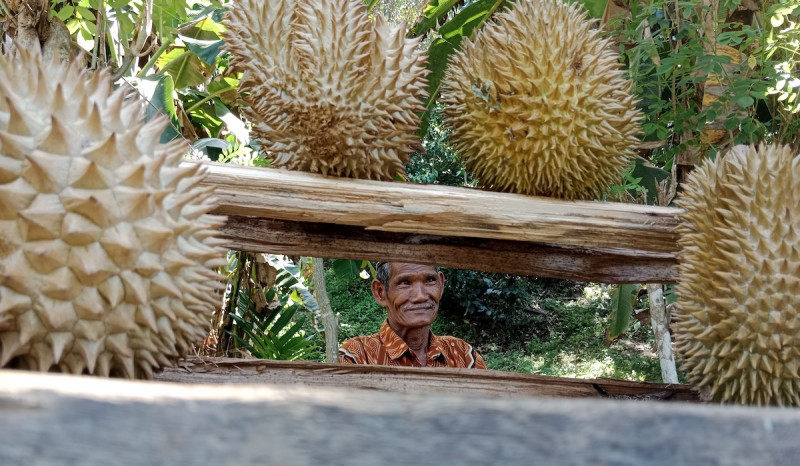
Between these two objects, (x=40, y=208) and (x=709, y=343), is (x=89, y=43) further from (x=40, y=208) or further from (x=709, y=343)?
(x=709, y=343)

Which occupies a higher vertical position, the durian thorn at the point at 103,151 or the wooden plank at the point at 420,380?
the durian thorn at the point at 103,151

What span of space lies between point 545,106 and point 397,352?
1.52 m

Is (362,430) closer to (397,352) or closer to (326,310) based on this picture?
(397,352)

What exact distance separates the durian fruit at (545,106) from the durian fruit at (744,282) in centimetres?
19

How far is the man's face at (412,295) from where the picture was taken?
2.58m

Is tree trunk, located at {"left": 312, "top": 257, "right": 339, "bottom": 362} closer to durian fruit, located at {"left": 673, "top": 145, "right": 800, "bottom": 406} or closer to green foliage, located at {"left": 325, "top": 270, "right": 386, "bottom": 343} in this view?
durian fruit, located at {"left": 673, "top": 145, "right": 800, "bottom": 406}

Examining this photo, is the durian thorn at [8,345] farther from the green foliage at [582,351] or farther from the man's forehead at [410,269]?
the green foliage at [582,351]

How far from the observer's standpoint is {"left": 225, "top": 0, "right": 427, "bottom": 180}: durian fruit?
1.14m

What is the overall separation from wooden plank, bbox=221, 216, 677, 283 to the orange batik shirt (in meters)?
1.23

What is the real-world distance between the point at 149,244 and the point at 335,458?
1.80ft

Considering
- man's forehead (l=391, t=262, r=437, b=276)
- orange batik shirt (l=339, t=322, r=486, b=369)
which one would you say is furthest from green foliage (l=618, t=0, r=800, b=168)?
orange batik shirt (l=339, t=322, r=486, b=369)

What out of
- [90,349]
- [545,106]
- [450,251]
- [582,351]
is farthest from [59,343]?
[582,351]

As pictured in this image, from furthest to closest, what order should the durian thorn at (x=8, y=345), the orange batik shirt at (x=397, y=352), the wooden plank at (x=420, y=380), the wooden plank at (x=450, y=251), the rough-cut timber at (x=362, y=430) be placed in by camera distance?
1. the orange batik shirt at (x=397, y=352)
2. the wooden plank at (x=450, y=251)
3. the wooden plank at (x=420, y=380)
4. the durian thorn at (x=8, y=345)
5. the rough-cut timber at (x=362, y=430)

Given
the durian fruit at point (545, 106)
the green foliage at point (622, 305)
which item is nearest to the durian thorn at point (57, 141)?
the durian fruit at point (545, 106)
